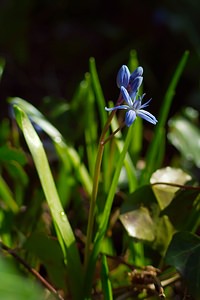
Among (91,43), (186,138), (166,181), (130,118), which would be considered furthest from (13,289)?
(91,43)

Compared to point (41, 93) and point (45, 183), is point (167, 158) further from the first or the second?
point (45, 183)

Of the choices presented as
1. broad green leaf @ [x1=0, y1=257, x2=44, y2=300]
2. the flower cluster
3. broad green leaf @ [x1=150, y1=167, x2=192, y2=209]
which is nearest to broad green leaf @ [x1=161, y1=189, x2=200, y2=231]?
broad green leaf @ [x1=150, y1=167, x2=192, y2=209]

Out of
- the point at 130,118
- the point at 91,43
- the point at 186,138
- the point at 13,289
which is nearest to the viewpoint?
the point at 13,289

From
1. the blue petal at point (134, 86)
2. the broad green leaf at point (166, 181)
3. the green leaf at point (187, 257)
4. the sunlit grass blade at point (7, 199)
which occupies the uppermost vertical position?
the blue petal at point (134, 86)

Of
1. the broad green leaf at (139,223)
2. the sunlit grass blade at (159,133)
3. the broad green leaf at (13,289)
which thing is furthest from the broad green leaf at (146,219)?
the broad green leaf at (13,289)

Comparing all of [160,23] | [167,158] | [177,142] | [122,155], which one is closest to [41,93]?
[160,23]

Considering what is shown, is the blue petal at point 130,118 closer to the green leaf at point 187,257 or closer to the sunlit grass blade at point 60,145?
the green leaf at point 187,257

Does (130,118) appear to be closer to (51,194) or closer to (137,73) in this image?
(137,73)
